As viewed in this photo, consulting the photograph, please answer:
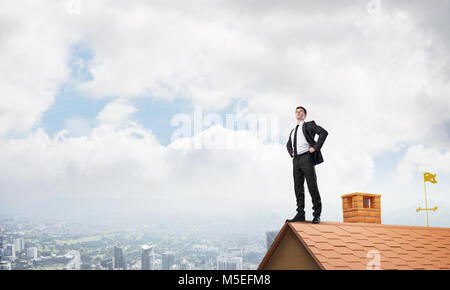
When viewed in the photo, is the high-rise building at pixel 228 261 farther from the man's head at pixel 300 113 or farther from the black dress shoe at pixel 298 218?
the man's head at pixel 300 113

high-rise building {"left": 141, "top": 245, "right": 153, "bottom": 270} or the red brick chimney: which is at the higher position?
the red brick chimney

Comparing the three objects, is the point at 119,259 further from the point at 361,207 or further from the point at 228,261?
the point at 361,207

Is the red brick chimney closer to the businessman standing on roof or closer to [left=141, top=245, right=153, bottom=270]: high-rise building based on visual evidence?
the businessman standing on roof

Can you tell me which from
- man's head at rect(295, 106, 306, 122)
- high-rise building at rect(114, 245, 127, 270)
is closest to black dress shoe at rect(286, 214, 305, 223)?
man's head at rect(295, 106, 306, 122)

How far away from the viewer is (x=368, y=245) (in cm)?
766

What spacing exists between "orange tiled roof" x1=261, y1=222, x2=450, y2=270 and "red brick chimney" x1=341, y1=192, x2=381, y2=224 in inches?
42.0

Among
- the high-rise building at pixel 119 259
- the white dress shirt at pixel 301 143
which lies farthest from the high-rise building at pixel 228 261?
the white dress shirt at pixel 301 143

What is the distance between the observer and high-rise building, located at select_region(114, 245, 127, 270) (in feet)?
37.2

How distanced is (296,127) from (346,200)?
3.13 metres

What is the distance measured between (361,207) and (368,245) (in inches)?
101
